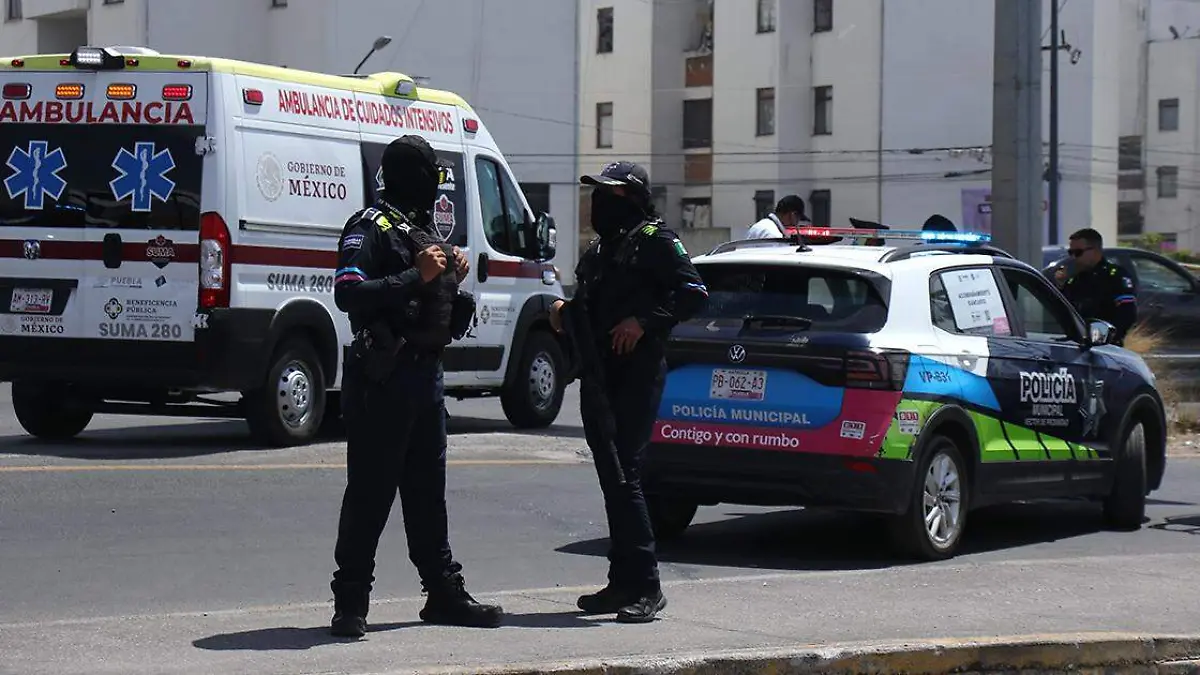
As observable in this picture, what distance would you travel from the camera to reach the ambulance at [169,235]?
41.6 ft

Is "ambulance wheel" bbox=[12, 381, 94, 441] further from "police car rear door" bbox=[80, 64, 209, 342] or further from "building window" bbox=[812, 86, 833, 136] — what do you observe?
"building window" bbox=[812, 86, 833, 136]

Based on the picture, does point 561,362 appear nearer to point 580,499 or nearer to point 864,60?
point 580,499

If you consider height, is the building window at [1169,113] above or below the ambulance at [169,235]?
above

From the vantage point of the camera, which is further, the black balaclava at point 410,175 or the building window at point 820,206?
the building window at point 820,206

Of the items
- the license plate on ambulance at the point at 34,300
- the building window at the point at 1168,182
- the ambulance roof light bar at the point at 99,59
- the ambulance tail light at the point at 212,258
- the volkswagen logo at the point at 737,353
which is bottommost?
the volkswagen logo at the point at 737,353

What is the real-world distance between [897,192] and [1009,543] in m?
49.4

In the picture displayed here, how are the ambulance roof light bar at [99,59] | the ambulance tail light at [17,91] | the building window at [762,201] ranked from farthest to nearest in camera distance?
the building window at [762,201] → the ambulance tail light at [17,91] → the ambulance roof light bar at [99,59]

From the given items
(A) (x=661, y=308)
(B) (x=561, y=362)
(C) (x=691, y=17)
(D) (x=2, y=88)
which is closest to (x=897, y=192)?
(C) (x=691, y=17)

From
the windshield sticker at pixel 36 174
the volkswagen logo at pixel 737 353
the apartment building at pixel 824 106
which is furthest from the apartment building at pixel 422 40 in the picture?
the volkswagen logo at pixel 737 353

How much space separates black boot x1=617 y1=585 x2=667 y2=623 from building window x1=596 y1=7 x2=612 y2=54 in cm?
5959

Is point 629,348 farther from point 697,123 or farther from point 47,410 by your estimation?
point 697,123

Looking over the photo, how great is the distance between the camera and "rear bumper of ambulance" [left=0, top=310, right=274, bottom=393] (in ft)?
41.5

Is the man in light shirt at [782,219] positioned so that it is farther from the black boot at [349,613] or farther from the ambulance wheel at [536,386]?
the black boot at [349,613]

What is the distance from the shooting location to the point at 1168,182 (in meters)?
76.6
